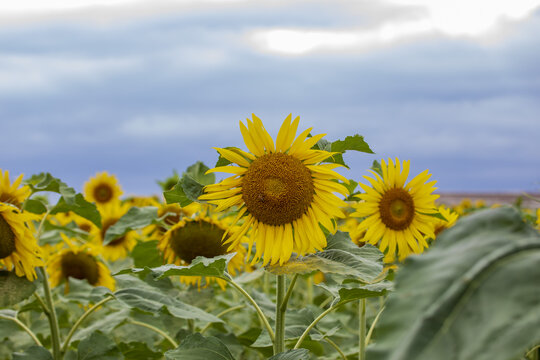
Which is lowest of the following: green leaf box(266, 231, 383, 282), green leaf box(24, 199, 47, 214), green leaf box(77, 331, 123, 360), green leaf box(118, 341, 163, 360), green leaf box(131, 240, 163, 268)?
green leaf box(118, 341, 163, 360)

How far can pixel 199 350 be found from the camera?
169 cm

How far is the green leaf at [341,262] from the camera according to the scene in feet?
4.81

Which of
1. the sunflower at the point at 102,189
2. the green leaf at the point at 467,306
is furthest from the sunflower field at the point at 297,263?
the sunflower at the point at 102,189

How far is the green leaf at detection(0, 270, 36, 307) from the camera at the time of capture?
2.08 m

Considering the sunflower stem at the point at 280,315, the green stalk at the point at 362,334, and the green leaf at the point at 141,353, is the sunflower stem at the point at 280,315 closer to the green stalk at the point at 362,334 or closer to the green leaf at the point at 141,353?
the green stalk at the point at 362,334

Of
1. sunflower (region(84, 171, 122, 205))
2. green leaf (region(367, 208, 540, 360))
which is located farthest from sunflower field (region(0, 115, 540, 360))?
sunflower (region(84, 171, 122, 205))

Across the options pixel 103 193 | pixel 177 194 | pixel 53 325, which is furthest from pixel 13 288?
pixel 103 193

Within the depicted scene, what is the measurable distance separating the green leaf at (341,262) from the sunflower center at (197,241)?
3.02ft

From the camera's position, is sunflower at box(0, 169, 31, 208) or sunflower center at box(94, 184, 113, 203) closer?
sunflower at box(0, 169, 31, 208)

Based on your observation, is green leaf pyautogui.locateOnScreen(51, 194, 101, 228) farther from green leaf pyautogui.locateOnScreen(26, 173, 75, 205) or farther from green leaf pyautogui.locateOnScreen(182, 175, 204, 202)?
green leaf pyautogui.locateOnScreen(182, 175, 204, 202)

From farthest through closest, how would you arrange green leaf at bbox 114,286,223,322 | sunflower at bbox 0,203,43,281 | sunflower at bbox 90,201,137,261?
sunflower at bbox 90,201,137,261 < sunflower at bbox 0,203,43,281 < green leaf at bbox 114,286,223,322

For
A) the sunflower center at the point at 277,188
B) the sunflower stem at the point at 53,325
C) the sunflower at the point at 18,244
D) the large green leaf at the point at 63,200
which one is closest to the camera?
the sunflower center at the point at 277,188

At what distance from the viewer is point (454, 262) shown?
62cm

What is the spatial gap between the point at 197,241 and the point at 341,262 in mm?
1182
